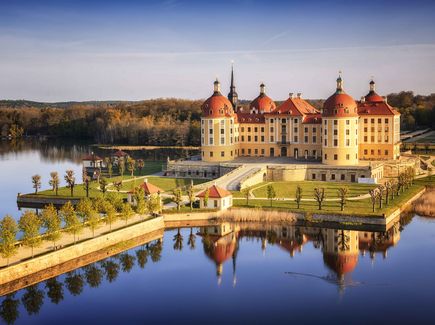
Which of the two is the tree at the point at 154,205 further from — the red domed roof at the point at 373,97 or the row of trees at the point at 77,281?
the red domed roof at the point at 373,97

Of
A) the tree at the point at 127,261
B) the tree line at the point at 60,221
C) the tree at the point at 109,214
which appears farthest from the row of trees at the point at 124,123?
the tree at the point at 127,261

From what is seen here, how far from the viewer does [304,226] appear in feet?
118

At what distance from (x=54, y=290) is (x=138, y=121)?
80154 mm

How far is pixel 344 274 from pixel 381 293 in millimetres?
2740

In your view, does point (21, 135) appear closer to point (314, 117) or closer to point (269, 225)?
point (314, 117)

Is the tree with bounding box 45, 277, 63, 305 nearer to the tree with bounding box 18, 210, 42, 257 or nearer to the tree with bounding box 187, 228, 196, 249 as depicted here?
the tree with bounding box 18, 210, 42, 257

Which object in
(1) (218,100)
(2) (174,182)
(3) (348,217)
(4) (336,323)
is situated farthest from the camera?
(1) (218,100)

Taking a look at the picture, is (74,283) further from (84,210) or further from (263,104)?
(263,104)

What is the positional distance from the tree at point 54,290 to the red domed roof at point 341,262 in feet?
37.9

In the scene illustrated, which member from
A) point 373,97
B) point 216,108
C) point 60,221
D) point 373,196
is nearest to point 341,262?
point 373,196

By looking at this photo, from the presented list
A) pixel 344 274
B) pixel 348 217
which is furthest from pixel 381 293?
pixel 348 217

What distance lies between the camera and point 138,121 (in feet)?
343

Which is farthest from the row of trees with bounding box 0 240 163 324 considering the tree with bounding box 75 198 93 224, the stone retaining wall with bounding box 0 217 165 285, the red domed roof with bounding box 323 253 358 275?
the red domed roof with bounding box 323 253 358 275

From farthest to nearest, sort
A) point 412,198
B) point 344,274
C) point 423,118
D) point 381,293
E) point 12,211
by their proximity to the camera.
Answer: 1. point 423,118
2. point 412,198
3. point 12,211
4. point 344,274
5. point 381,293
